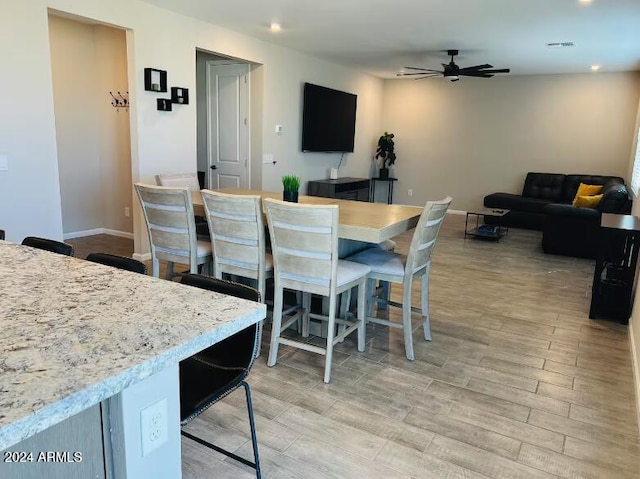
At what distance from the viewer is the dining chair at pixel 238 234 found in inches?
106

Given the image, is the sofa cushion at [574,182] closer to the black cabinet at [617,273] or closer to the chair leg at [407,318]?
the black cabinet at [617,273]

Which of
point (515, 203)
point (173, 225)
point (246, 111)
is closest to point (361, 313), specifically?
point (173, 225)

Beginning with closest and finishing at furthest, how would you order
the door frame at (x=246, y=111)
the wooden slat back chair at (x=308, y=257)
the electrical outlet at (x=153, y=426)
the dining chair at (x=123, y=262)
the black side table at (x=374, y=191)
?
the electrical outlet at (x=153, y=426) < the dining chair at (x=123, y=262) < the wooden slat back chair at (x=308, y=257) < the door frame at (x=246, y=111) < the black side table at (x=374, y=191)

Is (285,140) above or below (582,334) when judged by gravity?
above

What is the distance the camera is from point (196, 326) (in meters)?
1.05

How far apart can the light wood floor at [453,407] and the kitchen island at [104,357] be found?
3.18 ft

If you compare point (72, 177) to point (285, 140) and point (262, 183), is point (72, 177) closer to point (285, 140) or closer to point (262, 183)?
point (262, 183)

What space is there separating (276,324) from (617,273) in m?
2.85

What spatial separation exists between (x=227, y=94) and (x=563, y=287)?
185 inches

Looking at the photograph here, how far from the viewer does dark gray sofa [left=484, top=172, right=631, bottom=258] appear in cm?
552

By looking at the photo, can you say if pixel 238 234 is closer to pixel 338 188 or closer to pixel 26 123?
pixel 26 123

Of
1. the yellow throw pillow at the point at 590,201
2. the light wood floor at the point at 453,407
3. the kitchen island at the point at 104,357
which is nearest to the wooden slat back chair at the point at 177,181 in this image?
the light wood floor at the point at 453,407

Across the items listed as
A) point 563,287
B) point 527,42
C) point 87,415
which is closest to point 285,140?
point 527,42

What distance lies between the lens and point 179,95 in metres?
4.97
